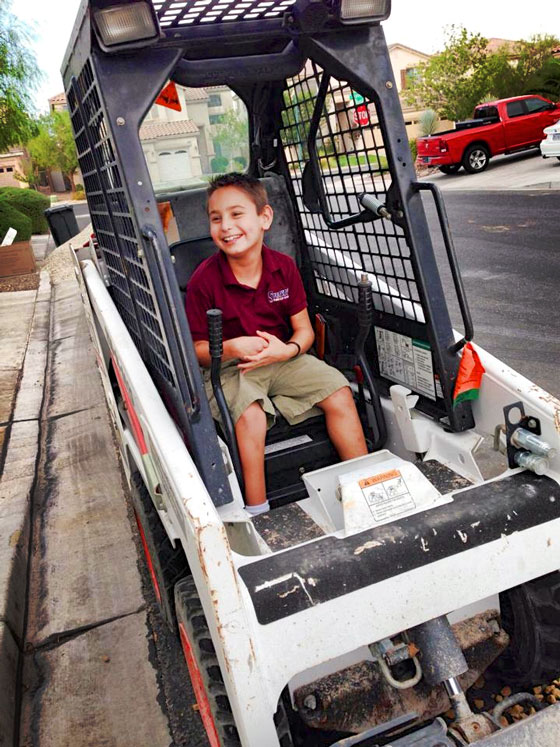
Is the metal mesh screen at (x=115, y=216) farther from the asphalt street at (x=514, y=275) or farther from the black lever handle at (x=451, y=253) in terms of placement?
the asphalt street at (x=514, y=275)

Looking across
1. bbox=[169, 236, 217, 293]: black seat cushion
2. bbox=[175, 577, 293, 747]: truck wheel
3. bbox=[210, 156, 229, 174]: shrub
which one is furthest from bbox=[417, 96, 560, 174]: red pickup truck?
bbox=[175, 577, 293, 747]: truck wheel

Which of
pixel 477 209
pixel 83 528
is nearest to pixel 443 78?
pixel 477 209

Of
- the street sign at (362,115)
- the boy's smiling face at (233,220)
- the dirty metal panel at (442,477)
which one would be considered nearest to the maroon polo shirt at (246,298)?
the boy's smiling face at (233,220)

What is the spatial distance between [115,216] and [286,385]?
99cm

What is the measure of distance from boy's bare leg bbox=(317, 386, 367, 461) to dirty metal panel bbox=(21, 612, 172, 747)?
1.25 meters

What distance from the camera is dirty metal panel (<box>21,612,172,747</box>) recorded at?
2.80 meters

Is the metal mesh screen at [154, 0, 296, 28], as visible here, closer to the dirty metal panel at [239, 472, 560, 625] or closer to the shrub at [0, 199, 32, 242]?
the dirty metal panel at [239, 472, 560, 625]

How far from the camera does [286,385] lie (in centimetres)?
314

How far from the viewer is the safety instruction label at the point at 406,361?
295cm

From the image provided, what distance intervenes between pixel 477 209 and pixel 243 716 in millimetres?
13276

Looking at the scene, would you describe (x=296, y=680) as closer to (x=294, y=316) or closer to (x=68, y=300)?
(x=294, y=316)

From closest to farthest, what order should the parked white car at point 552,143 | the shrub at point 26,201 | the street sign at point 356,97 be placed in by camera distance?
the street sign at point 356,97
the parked white car at point 552,143
the shrub at point 26,201

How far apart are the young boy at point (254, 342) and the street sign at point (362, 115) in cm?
50

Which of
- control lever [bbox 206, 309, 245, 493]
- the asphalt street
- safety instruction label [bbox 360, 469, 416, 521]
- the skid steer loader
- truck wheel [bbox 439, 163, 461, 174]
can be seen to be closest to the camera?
the skid steer loader
